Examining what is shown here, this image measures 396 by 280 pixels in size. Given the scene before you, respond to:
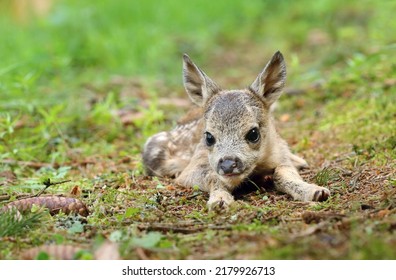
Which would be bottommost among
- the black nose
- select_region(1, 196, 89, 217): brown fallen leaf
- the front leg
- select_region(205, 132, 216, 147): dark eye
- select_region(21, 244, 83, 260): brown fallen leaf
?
select_region(21, 244, 83, 260): brown fallen leaf

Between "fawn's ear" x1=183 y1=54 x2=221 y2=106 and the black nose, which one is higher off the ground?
"fawn's ear" x1=183 y1=54 x2=221 y2=106

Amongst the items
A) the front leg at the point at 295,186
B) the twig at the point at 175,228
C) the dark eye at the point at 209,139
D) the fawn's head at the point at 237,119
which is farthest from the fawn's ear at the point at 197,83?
the twig at the point at 175,228

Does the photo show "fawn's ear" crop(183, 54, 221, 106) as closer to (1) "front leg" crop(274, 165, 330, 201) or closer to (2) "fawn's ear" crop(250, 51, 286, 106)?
(2) "fawn's ear" crop(250, 51, 286, 106)

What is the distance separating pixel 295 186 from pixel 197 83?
1.72 meters

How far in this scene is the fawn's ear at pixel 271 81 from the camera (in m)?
6.78

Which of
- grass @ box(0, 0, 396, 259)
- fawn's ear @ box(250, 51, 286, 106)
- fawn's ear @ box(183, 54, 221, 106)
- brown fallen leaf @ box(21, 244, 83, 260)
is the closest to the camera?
brown fallen leaf @ box(21, 244, 83, 260)

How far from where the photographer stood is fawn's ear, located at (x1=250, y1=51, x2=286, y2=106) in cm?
678

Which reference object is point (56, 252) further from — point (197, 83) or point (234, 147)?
point (197, 83)

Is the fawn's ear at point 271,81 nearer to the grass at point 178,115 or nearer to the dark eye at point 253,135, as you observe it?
the dark eye at point 253,135

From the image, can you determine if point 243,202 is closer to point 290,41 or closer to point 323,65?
point 323,65

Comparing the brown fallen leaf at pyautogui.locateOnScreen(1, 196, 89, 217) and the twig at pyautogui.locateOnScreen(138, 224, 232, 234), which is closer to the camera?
the twig at pyautogui.locateOnScreen(138, 224, 232, 234)

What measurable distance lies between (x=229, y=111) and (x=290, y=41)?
9.41 metres

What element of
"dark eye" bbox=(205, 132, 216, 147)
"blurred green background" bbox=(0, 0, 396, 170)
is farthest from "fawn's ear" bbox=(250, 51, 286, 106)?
"blurred green background" bbox=(0, 0, 396, 170)

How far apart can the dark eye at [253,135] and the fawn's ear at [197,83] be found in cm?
85
